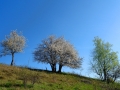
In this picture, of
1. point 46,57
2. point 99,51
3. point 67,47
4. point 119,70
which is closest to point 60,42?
point 67,47

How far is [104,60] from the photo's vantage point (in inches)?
2398

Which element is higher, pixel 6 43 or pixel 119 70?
pixel 6 43

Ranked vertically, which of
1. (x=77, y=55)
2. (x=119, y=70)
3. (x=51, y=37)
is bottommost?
(x=119, y=70)

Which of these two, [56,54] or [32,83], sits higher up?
[56,54]

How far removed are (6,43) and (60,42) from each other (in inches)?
571

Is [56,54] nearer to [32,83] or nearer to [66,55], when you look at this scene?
[66,55]

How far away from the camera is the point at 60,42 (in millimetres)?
60375

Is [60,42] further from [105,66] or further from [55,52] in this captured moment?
[105,66]

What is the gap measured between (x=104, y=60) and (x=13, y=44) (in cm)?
2505

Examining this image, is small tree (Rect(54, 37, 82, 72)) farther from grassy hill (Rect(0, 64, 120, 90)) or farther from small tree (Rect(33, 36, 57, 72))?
grassy hill (Rect(0, 64, 120, 90))

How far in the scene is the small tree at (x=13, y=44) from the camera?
2318 inches

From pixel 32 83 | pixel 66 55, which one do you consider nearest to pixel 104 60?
pixel 66 55

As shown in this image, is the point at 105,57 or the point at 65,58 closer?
the point at 65,58

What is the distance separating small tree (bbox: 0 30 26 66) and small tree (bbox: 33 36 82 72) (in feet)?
17.2
